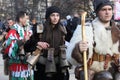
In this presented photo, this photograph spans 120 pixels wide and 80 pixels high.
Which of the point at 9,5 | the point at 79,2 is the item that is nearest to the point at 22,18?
the point at 79,2

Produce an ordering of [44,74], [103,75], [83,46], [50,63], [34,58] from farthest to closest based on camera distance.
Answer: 1. [44,74]
2. [50,63]
3. [34,58]
4. [103,75]
5. [83,46]

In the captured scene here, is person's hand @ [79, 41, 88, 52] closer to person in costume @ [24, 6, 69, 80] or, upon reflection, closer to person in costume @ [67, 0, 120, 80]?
person in costume @ [67, 0, 120, 80]

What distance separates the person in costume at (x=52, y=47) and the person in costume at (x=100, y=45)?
3.82ft

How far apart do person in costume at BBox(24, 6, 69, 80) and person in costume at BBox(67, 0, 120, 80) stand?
45.9 inches

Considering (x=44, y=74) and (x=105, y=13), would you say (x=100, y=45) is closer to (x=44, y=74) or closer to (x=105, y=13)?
(x=105, y=13)

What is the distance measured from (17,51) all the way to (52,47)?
53.0 inches

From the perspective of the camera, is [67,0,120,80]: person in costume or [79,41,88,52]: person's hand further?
[67,0,120,80]: person in costume

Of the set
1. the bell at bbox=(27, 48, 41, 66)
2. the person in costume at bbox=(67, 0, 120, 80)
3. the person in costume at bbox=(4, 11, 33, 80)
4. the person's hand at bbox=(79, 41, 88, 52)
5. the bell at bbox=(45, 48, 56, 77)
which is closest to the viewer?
the person's hand at bbox=(79, 41, 88, 52)

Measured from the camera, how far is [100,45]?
198 inches

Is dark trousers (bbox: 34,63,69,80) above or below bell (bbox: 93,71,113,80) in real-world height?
below

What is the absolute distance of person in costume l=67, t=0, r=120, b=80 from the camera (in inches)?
196

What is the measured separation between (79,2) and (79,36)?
40812mm

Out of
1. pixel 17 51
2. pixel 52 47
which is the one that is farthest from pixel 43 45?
pixel 17 51

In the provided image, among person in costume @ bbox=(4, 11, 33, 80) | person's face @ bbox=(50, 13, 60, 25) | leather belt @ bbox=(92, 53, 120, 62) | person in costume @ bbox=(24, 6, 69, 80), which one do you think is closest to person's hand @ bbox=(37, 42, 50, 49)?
person in costume @ bbox=(24, 6, 69, 80)
